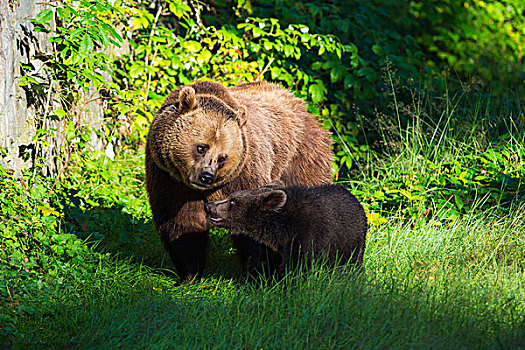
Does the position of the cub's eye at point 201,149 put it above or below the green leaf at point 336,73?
below

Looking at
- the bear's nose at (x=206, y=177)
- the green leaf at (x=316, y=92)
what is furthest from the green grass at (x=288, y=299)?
the green leaf at (x=316, y=92)

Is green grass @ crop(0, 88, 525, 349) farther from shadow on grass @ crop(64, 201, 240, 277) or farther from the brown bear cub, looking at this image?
the brown bear cub

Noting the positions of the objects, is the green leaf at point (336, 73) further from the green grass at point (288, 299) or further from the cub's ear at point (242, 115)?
the cub's ear at point (242, 115)

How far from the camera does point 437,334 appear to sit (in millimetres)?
3992

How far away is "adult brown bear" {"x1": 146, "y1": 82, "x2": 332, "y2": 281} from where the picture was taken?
5043 millimetres

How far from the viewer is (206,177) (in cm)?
492

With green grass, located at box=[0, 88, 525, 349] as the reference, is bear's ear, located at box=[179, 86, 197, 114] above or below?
above

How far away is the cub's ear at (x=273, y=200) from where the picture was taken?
4.77 metres

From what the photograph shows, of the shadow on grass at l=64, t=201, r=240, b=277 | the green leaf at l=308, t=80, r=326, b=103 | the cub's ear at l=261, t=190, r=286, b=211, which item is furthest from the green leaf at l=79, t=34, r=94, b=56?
the green leaf at l=308, t=80, r=326, b=103

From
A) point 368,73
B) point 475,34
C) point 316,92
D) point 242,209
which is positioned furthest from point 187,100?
point 475,34

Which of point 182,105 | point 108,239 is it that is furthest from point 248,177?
point 108,239

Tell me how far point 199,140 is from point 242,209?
0.66 m

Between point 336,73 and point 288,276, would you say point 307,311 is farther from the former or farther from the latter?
point 336,73

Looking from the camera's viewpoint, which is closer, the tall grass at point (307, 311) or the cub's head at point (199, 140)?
the tall grass at point (307, 311)
